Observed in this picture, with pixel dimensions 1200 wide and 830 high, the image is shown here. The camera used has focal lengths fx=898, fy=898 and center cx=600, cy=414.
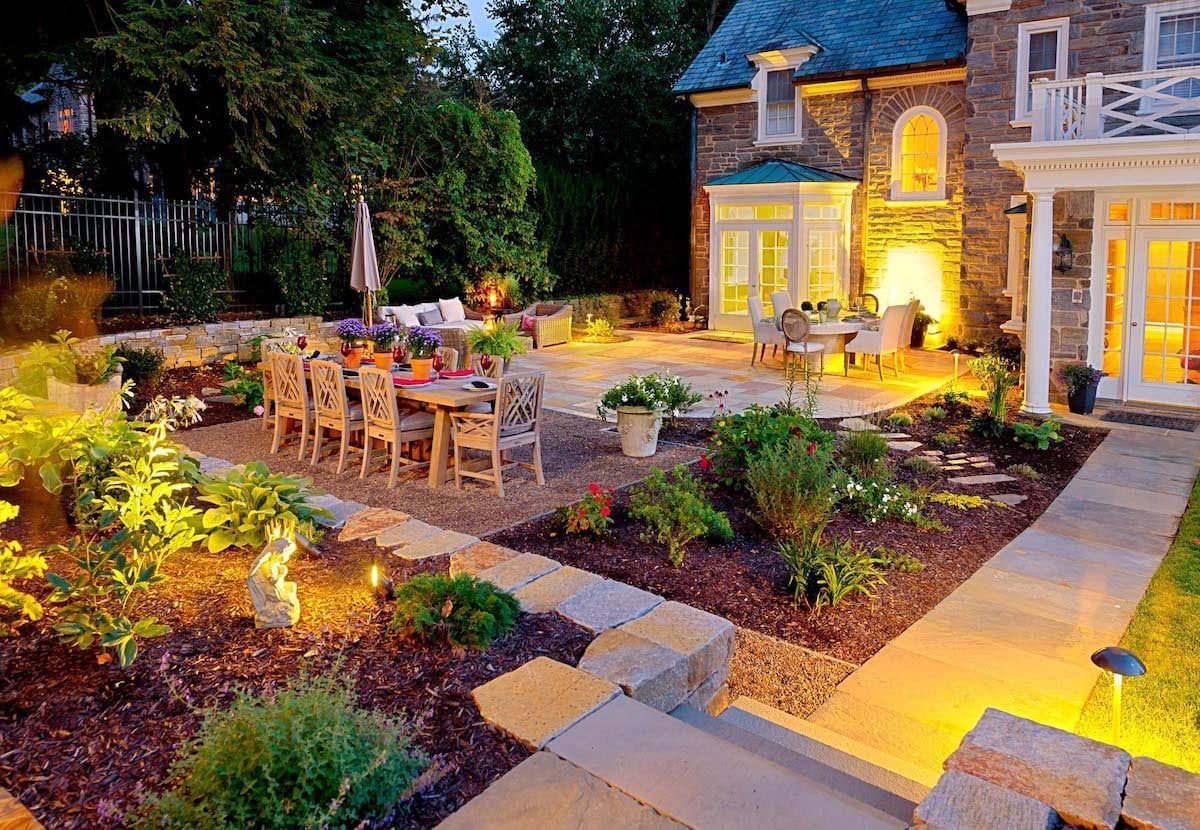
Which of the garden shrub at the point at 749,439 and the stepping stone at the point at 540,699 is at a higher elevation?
the garden shrub at the point at 749,439

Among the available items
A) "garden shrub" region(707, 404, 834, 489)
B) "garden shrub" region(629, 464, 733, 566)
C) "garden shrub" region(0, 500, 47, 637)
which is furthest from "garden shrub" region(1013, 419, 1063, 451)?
"garden shrub" region(0, 500, 47, 637)

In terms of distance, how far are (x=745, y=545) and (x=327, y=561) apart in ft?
8.57

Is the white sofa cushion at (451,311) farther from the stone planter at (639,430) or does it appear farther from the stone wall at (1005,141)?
the stone wall at (1005,141)

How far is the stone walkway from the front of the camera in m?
3.71

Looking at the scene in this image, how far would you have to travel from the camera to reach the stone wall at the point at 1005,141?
11.0 metres

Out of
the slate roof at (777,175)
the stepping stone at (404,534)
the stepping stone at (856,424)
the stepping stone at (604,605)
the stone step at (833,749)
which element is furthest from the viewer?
the slate roof at (777,175)

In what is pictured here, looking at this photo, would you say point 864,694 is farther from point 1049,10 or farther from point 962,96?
point 962,96

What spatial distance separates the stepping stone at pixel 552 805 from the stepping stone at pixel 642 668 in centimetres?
55

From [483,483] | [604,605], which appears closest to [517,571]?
[604,605]

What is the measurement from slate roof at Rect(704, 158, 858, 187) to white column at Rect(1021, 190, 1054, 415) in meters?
6.78

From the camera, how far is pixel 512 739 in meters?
2.89

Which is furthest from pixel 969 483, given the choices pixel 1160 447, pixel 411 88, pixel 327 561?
pixel 411 88

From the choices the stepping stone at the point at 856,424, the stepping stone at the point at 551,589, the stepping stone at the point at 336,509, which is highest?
the stepping stone at the point at 856,424

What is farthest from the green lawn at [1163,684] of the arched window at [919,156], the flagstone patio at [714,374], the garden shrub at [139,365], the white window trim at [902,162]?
the arched window at [919,156]
